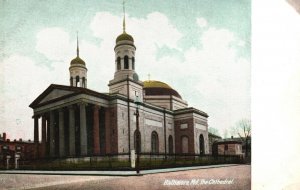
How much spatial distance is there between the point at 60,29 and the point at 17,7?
0.71 metres

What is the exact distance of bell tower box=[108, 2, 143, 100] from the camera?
6.96 metres

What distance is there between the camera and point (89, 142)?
681cm

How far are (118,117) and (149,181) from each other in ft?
3.79

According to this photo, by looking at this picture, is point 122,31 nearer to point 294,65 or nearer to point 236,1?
point 236,1

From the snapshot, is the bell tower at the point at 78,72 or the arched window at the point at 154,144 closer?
the bell tower at the point at 78,72

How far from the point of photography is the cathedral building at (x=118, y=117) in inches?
263

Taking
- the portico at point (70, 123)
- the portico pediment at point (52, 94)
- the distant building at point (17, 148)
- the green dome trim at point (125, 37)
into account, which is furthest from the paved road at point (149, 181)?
the green dome trim at point (125, 37)

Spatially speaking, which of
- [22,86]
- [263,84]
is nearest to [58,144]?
[22,86]

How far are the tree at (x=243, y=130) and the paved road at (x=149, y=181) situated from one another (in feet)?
1.52

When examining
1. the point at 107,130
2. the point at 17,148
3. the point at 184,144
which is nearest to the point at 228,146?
the point at 184,144

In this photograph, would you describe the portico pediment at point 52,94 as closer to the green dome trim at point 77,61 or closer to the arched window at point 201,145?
the green dome trim at point 77,61

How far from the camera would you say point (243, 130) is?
7.49m

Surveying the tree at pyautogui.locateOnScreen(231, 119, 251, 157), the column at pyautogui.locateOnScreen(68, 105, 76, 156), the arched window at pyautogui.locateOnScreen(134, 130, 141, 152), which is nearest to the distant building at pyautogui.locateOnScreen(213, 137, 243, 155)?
the tree at pyautogui.locateOnScreen(231, 119, 251, 157)

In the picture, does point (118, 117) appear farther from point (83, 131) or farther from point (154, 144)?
point (154, 144)
